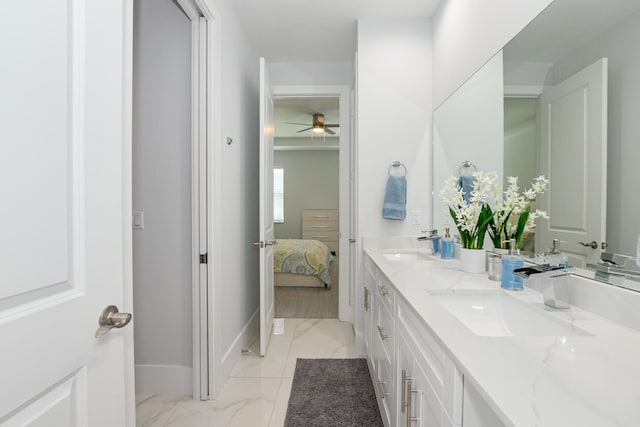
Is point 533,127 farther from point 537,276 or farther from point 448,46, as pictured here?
point 448,46

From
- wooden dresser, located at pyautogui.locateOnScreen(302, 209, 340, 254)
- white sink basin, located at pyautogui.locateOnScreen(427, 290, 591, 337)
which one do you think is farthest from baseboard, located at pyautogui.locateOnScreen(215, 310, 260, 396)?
wooden dresser, located at pyautogui.locateOnScreen(302, 209, 340, 254)

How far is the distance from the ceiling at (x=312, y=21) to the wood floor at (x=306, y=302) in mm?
2668

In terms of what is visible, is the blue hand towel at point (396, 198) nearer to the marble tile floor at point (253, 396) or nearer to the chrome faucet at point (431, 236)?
the chrome faucet at point (431, 236)

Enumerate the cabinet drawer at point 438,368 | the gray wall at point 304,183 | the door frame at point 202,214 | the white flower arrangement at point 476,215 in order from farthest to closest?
1. the gray wall at point 304,183
2. the door frame at point 202,214
3. the white flower arrangement at point 476,215
4. the cabinet drawer at point 438,368

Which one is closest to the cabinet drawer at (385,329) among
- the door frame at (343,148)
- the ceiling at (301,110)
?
the door frame at (343,148)

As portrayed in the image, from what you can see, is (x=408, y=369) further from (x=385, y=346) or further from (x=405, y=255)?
(x=405, y=255)

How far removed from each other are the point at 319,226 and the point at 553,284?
6.22m

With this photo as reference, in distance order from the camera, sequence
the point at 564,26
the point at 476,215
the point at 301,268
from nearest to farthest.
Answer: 1. the point at 564,26
2. the point at 476,215
3. the point at 301,268

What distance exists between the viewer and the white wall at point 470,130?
1620mm

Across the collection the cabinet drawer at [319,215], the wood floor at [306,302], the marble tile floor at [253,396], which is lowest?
the marble tile floor at [253,396]

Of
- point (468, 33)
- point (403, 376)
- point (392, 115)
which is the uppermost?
point (468, 33)

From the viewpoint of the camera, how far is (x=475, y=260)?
1571mm

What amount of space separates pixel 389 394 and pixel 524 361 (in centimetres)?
96

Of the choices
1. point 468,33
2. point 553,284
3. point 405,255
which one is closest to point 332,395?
point 405,255
